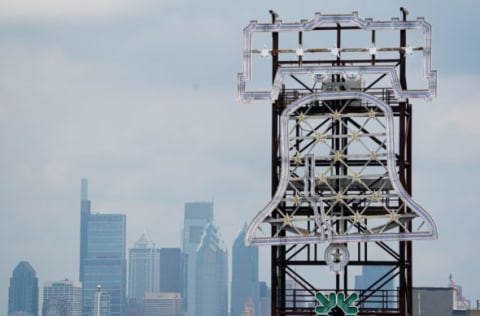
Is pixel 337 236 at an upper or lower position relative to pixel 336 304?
upper

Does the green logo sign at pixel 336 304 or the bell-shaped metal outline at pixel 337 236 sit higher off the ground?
the bell-shaped metal outline at pixel 337 236

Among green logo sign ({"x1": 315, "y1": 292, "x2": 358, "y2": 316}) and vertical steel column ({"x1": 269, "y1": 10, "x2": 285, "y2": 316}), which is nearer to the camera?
green logo sign ({"x1": 315, "y1": 292, "x2": 358, "y2": 316})

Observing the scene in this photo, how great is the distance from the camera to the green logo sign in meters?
91.6

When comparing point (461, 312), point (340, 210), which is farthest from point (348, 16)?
point (461, 312)

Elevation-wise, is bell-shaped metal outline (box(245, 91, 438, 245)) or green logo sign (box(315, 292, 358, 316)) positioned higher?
bell-shaped metal outline (box(245, 91, 438, 245))

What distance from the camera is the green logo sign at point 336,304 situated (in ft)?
300

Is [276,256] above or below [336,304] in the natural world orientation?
above

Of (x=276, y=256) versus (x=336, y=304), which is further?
(x=276, y=256)

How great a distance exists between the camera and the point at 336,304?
9162 centimetres

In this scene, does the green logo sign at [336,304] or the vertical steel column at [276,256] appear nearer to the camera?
the green logo sign at [336,304]

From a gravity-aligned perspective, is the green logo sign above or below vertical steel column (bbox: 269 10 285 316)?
below

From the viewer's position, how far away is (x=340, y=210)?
304ft

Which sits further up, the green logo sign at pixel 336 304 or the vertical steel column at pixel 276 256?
the vertical steel column at pixel 276 256

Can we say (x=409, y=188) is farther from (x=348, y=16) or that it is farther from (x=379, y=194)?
(x=348, y=16)
